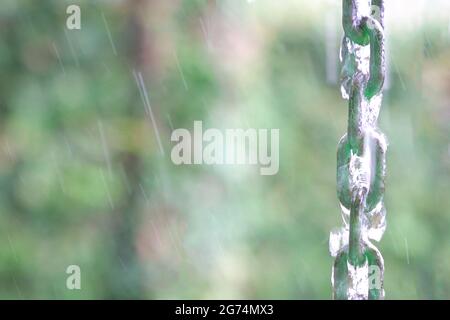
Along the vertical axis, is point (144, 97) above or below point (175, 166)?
above

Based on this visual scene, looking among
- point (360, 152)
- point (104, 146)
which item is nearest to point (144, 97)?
point (104, 146)

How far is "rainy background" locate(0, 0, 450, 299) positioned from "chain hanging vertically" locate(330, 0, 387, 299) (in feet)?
6.22

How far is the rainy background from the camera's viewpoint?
2594mm

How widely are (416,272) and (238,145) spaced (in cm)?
68

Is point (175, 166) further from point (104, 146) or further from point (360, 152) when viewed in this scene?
point (360, 152)

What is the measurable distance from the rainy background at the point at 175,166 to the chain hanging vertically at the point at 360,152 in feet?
6.22

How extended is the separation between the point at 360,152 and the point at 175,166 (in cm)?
195

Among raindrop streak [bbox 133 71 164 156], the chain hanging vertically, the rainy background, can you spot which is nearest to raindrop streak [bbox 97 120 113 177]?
the rainy background

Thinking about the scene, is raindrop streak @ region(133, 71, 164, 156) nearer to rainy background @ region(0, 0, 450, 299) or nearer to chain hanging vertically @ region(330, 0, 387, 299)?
rainy background @ region(0, 0, 450, 299)

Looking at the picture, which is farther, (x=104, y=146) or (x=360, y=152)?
(x=104, y=146)

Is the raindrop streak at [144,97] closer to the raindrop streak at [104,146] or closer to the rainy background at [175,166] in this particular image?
the rainy background at [175,166]

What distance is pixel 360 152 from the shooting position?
672 millimetres

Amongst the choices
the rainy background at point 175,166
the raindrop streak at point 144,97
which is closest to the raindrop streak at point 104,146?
the rainy background at point 175,166
